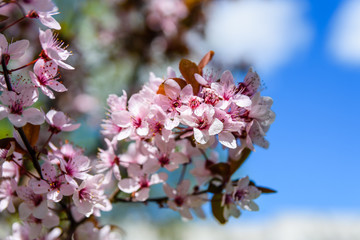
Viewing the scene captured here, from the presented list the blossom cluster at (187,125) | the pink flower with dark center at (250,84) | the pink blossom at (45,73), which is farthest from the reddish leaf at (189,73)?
the pink blossom at (45,73)

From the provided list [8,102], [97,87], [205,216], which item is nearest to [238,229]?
[97,87]

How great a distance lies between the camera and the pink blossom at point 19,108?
0.84 m

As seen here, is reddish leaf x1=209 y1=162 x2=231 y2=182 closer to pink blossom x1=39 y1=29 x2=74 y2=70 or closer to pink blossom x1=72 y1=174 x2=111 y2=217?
pink blossom x1=72 y1=174 x2=111 y2=217

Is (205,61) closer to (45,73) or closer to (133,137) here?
(133,137)

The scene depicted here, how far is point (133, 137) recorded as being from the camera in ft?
3.49

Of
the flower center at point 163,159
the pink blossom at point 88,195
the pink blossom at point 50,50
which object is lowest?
the pink blossom at point 88,195

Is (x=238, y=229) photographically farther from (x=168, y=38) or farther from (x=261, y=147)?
(x=261, y=147)

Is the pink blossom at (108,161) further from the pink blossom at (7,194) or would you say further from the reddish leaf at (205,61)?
the reddish leaf at (205,61)

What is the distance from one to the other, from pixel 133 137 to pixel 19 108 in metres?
0.32

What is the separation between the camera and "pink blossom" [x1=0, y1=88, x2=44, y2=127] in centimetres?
84

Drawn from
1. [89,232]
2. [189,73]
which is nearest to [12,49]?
[189,73]

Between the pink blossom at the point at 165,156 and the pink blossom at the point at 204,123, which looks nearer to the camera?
the pink blossom at the point at 204,123

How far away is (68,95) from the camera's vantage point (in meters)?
2.82

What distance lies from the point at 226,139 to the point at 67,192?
0.42m
